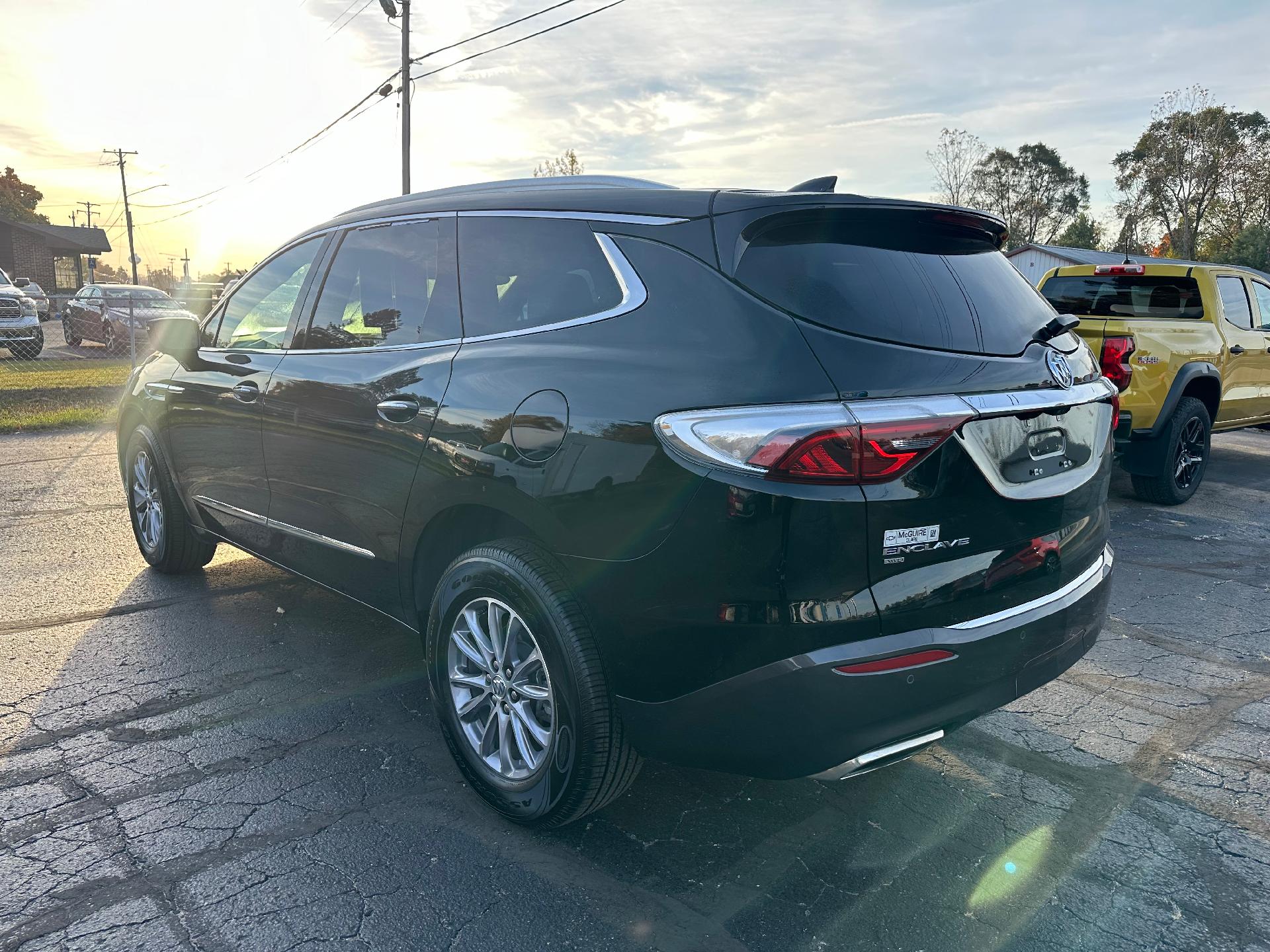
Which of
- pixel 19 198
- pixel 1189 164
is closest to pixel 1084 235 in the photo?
pixel 1189 164

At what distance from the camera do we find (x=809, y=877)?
104 inches

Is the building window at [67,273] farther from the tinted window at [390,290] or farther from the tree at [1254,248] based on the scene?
the tree at [1254,248]

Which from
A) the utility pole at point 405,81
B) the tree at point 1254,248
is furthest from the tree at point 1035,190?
the utility pole at point 405,81

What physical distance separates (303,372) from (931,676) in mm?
2590

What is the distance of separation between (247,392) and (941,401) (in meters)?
2.95

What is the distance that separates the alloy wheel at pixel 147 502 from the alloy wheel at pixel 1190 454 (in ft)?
23.6

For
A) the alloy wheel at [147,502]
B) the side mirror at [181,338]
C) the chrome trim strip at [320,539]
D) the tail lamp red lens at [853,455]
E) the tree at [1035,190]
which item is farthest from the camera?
the tree at [1035,190]

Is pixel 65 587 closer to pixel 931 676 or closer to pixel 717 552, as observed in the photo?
pixel 717 552

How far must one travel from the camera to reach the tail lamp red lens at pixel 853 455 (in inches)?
87.0

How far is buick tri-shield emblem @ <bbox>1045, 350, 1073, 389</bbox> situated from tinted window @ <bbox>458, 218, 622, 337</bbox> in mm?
1250

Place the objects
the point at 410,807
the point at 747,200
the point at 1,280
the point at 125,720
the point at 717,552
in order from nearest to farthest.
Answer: the point at 717,552 → the point at 747,200 → the point at 410,807 → the point at 125,720 → the point at 1,280

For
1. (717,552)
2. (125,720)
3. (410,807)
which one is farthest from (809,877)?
(125,720)

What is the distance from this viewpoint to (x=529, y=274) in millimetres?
2988

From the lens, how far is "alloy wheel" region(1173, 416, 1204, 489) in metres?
7.55
